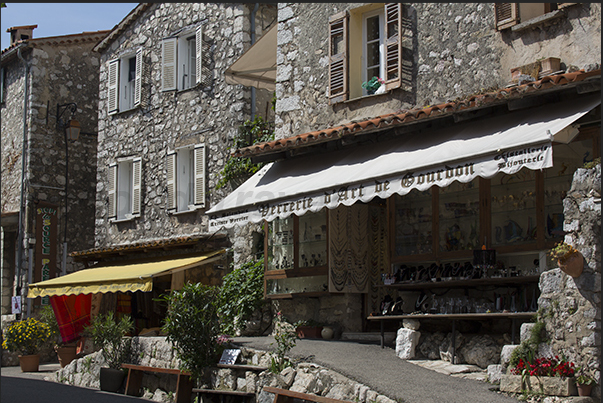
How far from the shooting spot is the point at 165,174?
1683cm

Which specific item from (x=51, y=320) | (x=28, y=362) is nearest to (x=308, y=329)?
(x=28, y=362)

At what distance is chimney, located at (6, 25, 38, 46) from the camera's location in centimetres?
2069

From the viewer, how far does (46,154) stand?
19781 millimetres

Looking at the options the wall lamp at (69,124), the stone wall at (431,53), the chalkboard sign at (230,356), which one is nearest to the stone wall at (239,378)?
the chalkboard sign at (230,356)

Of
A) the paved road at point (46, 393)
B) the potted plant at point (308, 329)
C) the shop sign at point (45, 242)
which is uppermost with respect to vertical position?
the shop sign at point (45, 242)

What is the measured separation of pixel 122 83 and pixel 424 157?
11.7 meters

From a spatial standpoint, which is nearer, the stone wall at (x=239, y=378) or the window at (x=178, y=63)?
the stone wall at (x=239, y=378)

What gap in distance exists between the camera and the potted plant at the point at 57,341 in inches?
588

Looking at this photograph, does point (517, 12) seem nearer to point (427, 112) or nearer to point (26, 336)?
point (427, 112)

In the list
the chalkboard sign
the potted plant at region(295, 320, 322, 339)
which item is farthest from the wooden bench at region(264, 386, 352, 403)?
the potted plant at region(295, 320, 322, 339)

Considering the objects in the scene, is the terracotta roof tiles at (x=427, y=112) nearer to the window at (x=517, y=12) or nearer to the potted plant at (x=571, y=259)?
the window at (x=517, y=12)

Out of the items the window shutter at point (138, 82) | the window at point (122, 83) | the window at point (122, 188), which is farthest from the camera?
the window at point (122, 83)

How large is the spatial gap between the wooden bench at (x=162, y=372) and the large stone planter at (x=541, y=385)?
480 cm

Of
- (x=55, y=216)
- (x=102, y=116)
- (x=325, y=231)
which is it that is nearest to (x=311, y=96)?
(x=325, y=231)
